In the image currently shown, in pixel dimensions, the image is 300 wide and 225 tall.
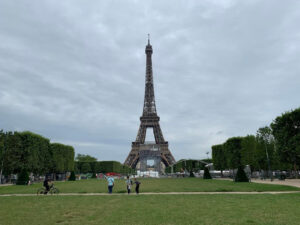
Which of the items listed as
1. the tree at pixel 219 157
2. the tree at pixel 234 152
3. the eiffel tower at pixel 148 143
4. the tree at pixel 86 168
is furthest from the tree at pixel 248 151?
the tree at pixel 86 168

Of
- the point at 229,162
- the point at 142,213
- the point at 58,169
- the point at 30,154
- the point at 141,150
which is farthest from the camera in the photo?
the point at 141,150

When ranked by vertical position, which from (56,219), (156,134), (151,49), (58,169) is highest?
(151,49)

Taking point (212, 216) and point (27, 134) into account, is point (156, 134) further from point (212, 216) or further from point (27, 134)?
point (212, 216)

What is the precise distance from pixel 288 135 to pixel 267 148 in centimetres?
2156

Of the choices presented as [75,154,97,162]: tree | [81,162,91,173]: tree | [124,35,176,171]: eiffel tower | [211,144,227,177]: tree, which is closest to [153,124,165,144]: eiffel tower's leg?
[124,35,176,171]: eiffel tower

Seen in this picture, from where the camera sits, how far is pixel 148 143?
91.0 metres

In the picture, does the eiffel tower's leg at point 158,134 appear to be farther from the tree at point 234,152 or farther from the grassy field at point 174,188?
the grassy field at point 174,188

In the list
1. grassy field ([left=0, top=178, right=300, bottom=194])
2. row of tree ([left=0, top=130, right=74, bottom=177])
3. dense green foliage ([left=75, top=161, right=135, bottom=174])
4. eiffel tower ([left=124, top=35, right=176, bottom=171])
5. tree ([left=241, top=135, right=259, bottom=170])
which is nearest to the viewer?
grassy field ([left=0, top=178, right=300, bottom=194])

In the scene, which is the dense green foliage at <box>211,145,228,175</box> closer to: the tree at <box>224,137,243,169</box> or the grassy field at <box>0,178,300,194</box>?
the tree at <box>224,137,243,169</box>

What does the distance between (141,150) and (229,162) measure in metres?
42.5

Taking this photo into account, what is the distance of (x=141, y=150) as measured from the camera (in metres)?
86.4

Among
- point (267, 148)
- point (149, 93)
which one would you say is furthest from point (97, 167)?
point (267, 148)

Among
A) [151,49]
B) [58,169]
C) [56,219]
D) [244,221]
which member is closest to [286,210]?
[244,221]

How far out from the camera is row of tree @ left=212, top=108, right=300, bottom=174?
1099 inches
